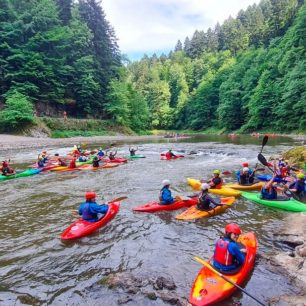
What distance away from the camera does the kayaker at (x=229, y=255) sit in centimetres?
542

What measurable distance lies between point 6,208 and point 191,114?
216ft

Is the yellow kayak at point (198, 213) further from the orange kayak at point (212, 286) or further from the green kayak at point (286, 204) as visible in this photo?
the orange kayak at point (212, 286)

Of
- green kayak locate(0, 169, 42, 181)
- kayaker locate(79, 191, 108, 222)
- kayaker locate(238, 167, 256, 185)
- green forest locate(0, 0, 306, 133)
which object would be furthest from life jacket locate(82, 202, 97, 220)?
green forest locate(0, 0, 306, 133)

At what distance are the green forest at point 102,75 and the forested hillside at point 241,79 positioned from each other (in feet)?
0.62

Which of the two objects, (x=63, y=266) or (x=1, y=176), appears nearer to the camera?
(x=63, y=266)

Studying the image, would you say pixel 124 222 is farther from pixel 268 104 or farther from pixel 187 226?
pixel 268 104

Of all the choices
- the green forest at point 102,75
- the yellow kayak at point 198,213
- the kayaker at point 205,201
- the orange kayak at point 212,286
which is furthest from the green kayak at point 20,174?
the green forest at point 102,75

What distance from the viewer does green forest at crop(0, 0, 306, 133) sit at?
131 ft

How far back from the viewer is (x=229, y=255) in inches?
214

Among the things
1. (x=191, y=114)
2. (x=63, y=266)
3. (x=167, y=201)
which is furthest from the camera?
(x=191, y=114)

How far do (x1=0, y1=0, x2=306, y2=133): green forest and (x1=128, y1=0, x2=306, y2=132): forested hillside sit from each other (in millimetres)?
189

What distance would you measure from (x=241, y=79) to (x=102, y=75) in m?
27.4

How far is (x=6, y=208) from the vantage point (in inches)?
418

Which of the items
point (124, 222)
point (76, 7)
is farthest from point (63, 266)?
point (76, 7)
